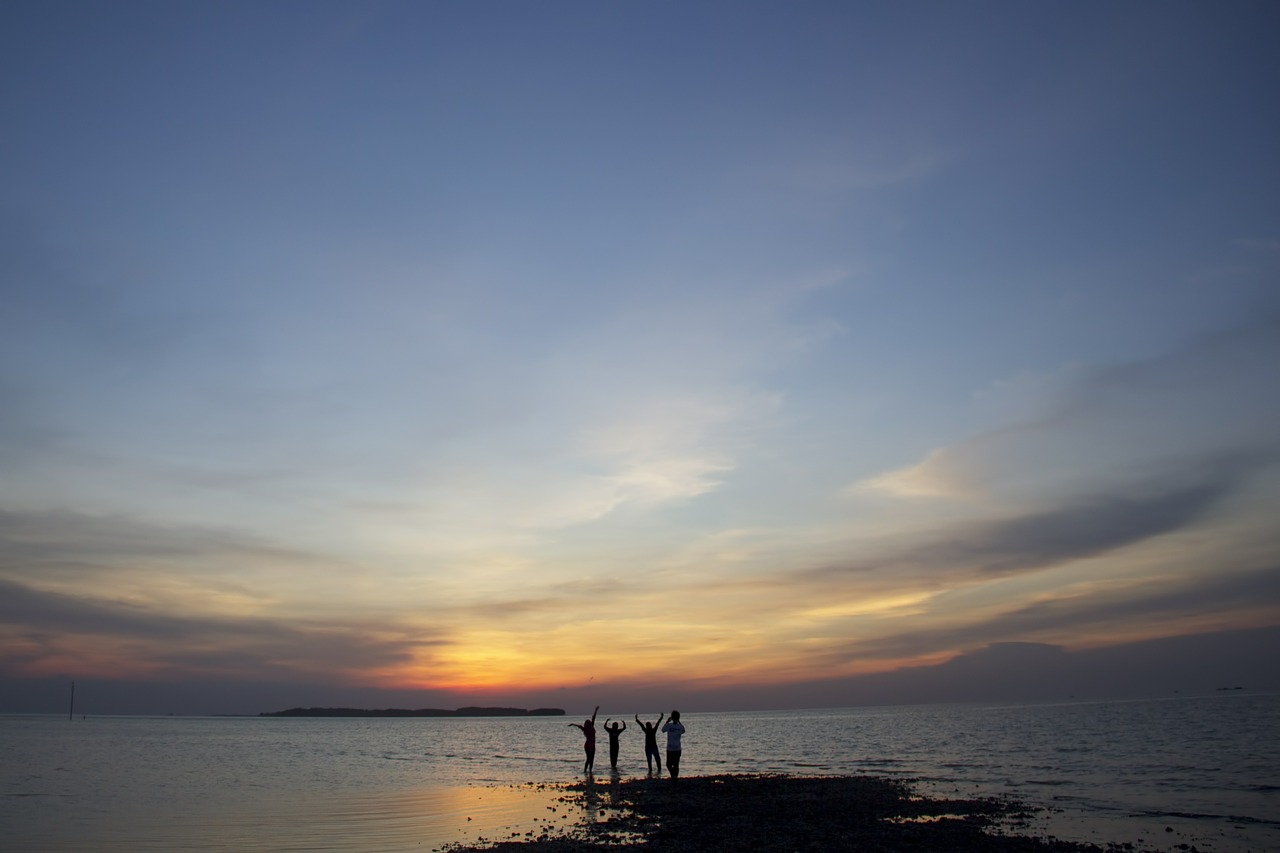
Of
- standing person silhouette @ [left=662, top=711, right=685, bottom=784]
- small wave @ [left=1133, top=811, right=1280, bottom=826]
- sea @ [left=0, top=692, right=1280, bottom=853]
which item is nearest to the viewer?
sea @ [left=0, top=692, right=1280, bottom=853]

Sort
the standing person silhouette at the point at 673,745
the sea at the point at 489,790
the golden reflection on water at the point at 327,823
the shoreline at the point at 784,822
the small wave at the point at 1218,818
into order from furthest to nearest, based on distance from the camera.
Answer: the standing person silhouette at the point at 673,745 < the small wave at the point at 1218,818 < the sea at the point at 489,790 < the golden reflection on water at the point at 327,823 < the shoreline at the point at 784,822

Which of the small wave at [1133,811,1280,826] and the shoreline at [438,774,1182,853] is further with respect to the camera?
the small wave at [1133,811,1280,826]

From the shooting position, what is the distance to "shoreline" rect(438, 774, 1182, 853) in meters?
19.2

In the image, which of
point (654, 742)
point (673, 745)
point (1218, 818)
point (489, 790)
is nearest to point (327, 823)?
point (489, 790)

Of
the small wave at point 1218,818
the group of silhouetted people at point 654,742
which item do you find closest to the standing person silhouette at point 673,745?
the group of silhouetted people at point 654,742

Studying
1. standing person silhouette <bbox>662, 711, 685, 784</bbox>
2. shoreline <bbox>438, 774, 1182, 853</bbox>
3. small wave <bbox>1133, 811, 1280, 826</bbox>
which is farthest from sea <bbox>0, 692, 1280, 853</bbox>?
standing person silhouette <bbox>662, 711, 685, 784</bbox>

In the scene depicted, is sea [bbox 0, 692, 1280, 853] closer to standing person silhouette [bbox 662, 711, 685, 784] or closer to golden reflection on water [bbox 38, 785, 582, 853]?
golden reflection on water [bbox 38, 785, 582, 853]

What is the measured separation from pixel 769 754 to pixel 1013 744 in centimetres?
1806

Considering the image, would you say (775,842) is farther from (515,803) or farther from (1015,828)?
(515,803)

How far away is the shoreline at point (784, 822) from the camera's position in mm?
19219

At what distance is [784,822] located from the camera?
74.2 ft

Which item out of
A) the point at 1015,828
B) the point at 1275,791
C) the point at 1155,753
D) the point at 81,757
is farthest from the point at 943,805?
the point at 81,757

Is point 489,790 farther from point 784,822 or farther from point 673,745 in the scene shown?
point 784,822

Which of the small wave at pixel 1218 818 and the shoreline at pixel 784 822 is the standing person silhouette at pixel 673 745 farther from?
the small wave at pixel 1218 818
